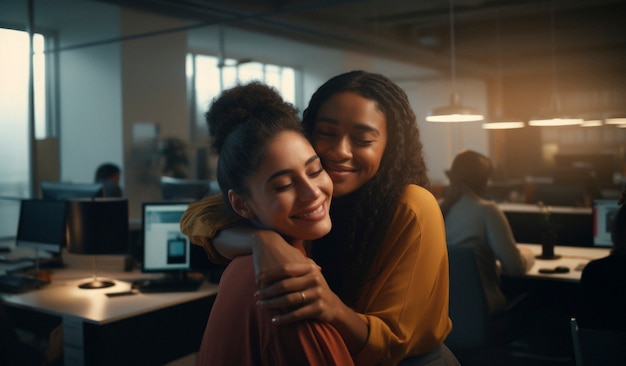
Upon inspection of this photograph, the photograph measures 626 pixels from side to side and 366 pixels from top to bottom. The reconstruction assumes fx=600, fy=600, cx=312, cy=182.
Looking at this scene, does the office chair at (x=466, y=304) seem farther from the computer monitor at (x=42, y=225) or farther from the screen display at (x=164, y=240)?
the computer monitor at (x=42, y=225)

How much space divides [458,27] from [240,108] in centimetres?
1049

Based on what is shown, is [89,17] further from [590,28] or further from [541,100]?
[541,100]

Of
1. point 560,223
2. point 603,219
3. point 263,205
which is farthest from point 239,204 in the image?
point 560,223

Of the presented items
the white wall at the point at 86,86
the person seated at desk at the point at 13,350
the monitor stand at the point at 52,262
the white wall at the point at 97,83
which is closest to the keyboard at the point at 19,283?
the monitor stand at the point at 52,262

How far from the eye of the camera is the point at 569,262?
4172 mm

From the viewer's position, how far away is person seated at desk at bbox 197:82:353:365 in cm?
92

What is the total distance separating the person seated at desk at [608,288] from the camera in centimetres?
255

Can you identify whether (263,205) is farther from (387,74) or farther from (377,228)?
(387,74)

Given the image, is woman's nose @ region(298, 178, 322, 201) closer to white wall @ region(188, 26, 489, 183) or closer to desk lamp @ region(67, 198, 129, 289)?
desk lamp @ region(67, 198, 129, 289)

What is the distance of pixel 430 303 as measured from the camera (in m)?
1.24

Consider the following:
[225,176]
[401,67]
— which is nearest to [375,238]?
[225,176]

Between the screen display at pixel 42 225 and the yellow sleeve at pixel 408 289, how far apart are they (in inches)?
118

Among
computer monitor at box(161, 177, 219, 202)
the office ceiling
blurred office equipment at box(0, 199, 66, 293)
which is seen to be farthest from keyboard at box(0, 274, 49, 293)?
the office ceiling

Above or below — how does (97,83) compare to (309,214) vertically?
above
